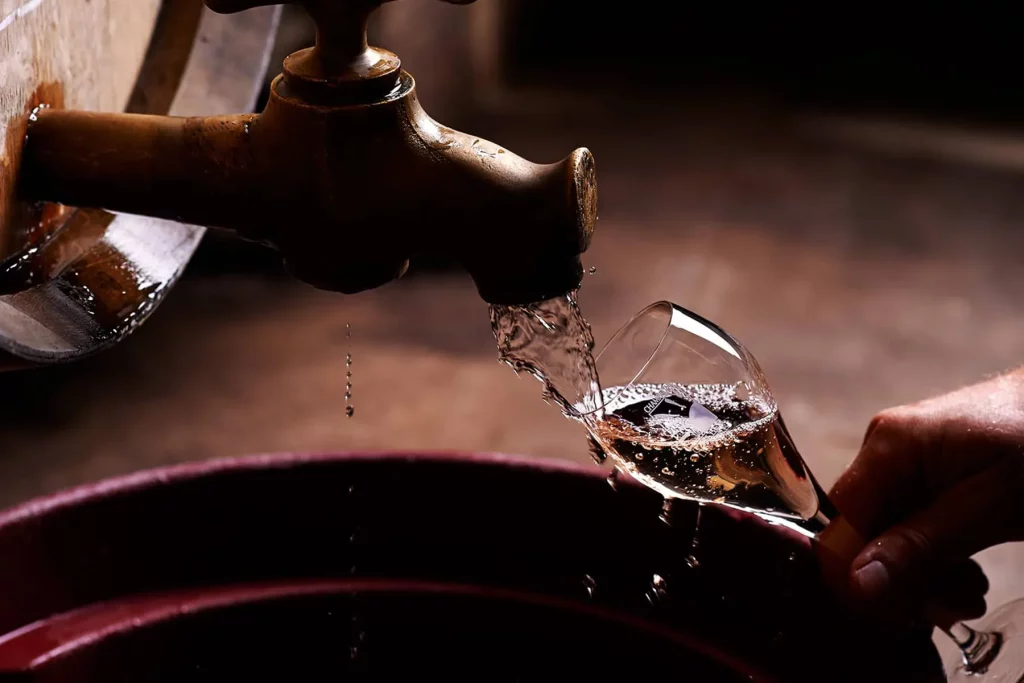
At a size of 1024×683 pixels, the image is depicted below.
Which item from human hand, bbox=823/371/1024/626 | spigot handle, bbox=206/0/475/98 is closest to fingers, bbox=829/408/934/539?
human hand, bbox=823/371/1024/626

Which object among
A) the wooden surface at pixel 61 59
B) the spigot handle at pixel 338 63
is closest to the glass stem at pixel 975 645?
the spigot handle at pixel 338 63

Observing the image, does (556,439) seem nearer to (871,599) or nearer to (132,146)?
(871,599)

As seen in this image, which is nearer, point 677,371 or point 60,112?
point 60,112

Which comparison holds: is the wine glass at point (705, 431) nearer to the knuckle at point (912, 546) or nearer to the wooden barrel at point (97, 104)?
the knuckle at point (912, 546)

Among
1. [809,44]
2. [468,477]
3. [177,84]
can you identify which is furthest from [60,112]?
[809,44]

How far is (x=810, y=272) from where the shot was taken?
3.03 metres

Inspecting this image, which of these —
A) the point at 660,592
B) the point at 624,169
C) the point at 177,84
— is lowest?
the point at 624,169

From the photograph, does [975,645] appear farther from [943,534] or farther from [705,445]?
[705,445]

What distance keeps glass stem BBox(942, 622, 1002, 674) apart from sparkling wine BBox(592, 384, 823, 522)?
0.51ft

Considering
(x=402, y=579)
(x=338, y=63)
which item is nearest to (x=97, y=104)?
(x=338, y=63)

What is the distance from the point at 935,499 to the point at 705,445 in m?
0.23

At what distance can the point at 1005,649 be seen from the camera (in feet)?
2.89

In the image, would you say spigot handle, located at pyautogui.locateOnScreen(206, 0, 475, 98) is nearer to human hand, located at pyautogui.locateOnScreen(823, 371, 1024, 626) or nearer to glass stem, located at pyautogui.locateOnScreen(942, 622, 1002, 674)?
human hand, located at pyautogui.locateOnScreen(823, 371, 1024, 626)

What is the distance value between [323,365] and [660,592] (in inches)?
68.3
